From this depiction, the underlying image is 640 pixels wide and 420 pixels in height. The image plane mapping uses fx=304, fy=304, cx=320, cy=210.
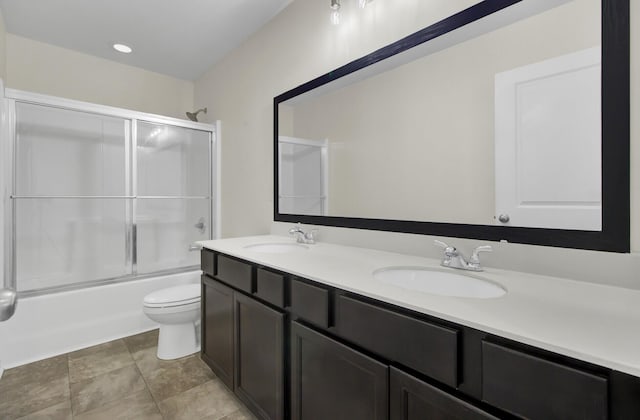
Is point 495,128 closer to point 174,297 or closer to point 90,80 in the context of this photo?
point 174,297

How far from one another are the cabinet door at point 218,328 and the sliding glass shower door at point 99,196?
1344mm

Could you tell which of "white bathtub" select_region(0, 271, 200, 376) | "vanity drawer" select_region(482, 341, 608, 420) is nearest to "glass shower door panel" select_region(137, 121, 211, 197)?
"white bathtub" select_region(0, 271, 200, 376)

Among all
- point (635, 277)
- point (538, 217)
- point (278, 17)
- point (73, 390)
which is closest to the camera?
point (635, 277)

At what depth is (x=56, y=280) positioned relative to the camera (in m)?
2.66

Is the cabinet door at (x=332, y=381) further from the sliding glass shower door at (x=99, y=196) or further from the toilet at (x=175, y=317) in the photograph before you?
the sliding glass shower door at (x=99, y=196)

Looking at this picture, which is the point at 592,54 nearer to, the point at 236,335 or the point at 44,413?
the point at 236,335

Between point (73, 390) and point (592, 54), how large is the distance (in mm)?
2909

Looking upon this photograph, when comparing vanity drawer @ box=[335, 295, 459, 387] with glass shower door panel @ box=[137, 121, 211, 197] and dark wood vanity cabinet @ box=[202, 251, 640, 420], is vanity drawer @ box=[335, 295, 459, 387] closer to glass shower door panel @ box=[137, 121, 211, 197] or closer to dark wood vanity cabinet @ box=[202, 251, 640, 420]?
dark wood vanity cabinet @ box=[202, 251, 640, 420]

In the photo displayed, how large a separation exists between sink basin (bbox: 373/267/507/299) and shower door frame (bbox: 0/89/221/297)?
2.31m

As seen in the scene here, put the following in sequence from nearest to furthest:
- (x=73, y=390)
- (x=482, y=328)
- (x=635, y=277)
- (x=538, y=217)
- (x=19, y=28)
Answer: (x=482, y=328)
(x=635, y=277)
(x=538, y=217)
(x=73, y=390)
(x=19, y=28)

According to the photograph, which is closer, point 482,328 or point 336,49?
point 482,328

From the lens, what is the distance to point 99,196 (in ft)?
8.93

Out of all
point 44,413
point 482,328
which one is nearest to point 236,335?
point 44,413

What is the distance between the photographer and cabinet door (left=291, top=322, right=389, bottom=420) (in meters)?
0.91
